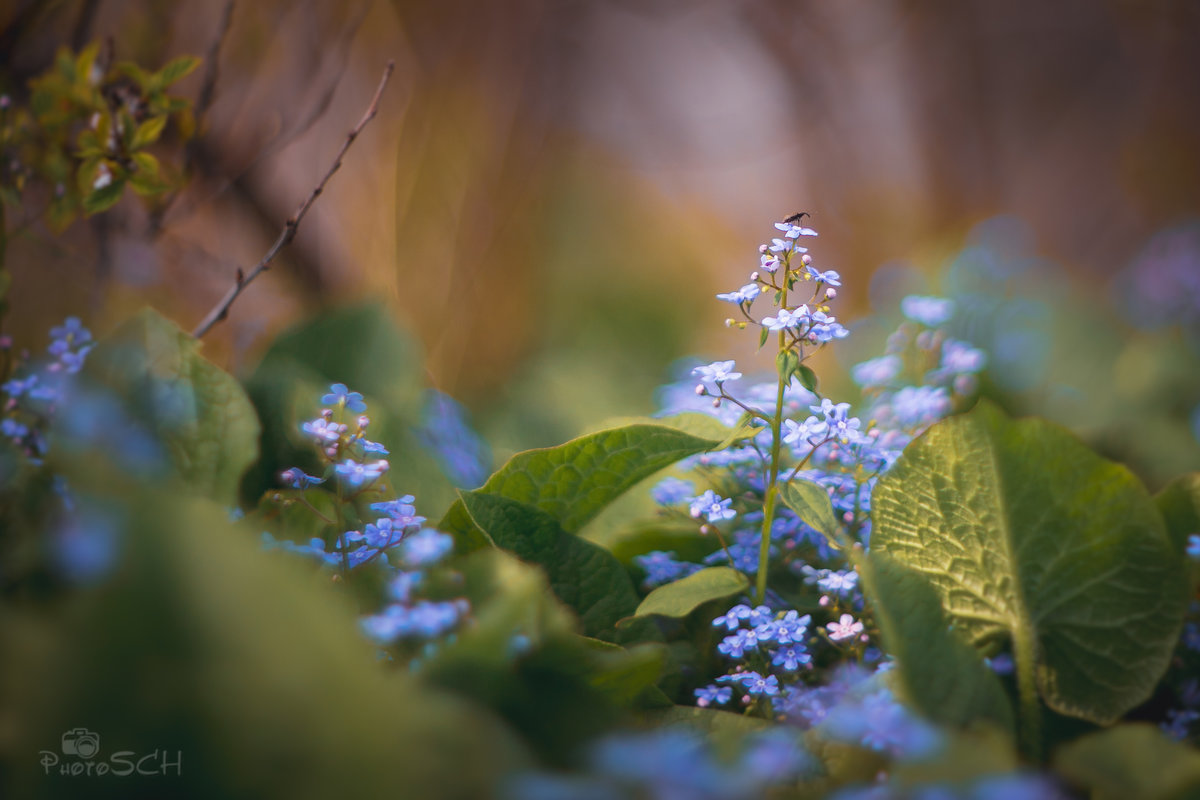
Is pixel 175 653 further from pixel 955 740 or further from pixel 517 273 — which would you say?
pixel 517 273

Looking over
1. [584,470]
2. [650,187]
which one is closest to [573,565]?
[584,470]

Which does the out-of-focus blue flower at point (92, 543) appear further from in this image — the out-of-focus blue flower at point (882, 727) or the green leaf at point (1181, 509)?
the green leaf at point (1181, 509)

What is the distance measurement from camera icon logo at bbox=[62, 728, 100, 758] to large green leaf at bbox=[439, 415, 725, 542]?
0.23 meters

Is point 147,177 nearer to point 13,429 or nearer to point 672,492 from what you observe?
point 13,429

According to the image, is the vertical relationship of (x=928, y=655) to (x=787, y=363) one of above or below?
below

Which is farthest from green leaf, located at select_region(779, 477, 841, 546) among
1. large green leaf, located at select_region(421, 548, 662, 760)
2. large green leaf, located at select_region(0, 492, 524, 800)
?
large green leaf, located at select_region(0, 492, 524, 800)

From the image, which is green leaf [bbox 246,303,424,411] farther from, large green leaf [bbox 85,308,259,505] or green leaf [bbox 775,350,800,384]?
green leaf [bbox 775,350,800,384]

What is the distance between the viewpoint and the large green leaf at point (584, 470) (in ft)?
1.52

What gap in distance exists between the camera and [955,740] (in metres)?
0.29

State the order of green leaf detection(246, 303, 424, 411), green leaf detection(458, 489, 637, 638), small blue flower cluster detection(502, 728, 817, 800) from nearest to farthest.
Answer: small blue flower cluster detection(502, 728, 817, 800) < green leaf detection(458, 489, 637, 638) < green leaf detection(246, 303, 424, 411)

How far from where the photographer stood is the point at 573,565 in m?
0.48

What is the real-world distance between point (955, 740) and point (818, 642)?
21 cm

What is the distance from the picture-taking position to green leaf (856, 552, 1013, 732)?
1.18ft

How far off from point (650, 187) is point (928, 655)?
1910mm
